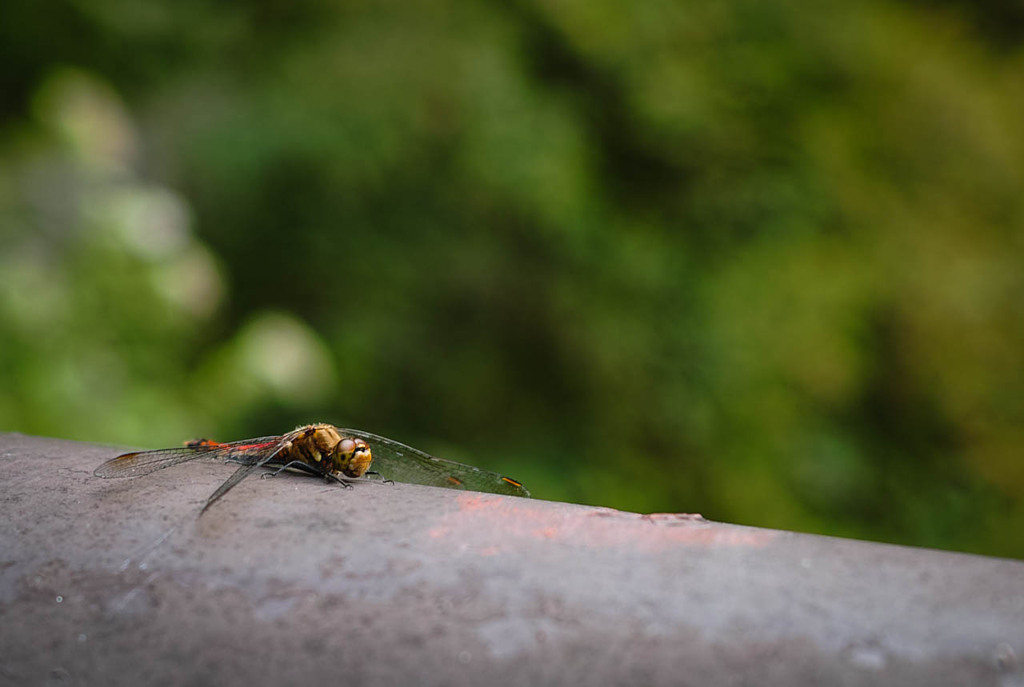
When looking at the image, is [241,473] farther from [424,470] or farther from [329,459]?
[424,470]

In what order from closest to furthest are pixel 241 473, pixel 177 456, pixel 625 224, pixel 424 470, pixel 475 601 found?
pixel 475 601, pixel 241 473, pixel 177 456, pixel 424 470, pixel 625 224

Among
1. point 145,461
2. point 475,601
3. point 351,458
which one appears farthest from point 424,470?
point 475,601

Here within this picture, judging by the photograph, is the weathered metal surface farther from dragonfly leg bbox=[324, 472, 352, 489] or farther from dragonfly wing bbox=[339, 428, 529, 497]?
dragonfly wing bbox=[339, 428, 529, 497]

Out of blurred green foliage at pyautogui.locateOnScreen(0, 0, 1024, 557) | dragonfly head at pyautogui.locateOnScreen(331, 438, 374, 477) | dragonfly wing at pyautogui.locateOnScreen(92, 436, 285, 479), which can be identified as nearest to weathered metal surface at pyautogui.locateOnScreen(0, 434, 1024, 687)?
dragonfly wing at pyautogui.locateOnScreen(92, 436, 285, 479)

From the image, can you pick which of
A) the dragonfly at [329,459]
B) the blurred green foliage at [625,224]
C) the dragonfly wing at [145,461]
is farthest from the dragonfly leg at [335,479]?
the blurred green foliage at [625,224]

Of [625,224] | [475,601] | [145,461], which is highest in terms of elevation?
[625,224]

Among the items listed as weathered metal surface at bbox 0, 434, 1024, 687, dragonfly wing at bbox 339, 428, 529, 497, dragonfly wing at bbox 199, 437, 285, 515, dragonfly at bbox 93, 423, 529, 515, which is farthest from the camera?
dragonfly wing at bbox 339, 428, 529, 497
